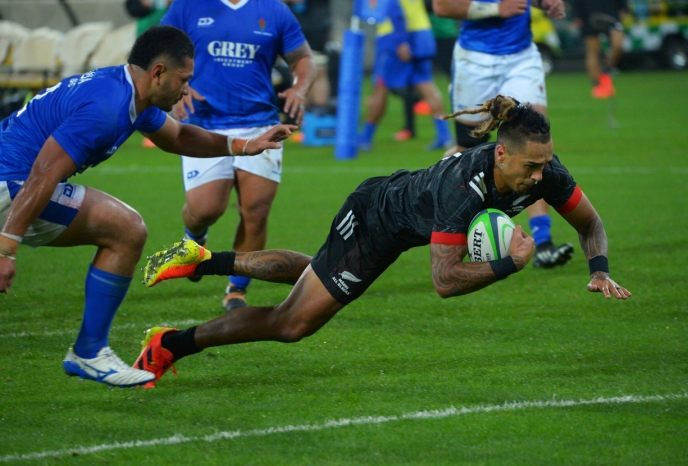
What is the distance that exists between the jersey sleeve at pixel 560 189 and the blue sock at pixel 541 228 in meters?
3.04

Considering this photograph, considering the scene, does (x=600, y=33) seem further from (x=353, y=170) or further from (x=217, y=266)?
(x=217, y=266)

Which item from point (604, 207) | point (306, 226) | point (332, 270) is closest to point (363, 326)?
point (332, 270)

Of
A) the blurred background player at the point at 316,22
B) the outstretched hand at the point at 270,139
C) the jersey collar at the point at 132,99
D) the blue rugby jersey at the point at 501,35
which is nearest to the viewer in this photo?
the jersey collar at the point at 132,99

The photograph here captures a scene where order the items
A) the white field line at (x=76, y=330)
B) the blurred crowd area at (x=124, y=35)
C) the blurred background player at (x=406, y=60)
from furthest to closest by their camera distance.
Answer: the blurred crowd area at (x=124, y=35), the blurred background player at (x=406, y=60), the white field line at (x=76, y=330)

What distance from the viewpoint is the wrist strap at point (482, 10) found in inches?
333

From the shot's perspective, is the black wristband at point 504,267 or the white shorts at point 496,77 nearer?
the black wristband at point 504,267

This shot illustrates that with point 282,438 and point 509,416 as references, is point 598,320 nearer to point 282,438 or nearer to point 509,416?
point 509,416

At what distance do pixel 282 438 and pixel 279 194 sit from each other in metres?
8.27

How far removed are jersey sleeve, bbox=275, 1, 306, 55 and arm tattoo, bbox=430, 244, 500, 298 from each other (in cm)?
319

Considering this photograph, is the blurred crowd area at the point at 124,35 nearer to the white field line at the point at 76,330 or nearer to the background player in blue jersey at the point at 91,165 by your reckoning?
the white field line at the point at 76,330

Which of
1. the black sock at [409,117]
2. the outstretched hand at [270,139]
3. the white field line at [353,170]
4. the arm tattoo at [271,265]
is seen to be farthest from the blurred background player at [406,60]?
the arm tattoo at [271,265]

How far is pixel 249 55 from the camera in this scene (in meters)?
7.41

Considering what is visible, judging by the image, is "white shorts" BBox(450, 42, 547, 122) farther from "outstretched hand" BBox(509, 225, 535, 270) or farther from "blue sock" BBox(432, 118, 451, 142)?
"blue sock" BBox(432, 118, 451, 142)

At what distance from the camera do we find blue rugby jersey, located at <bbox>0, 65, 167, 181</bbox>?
486 cm
